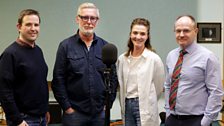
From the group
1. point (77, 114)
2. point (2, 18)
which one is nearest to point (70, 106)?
point (77, 114)

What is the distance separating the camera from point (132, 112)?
2824 millimetres

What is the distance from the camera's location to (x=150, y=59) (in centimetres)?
286

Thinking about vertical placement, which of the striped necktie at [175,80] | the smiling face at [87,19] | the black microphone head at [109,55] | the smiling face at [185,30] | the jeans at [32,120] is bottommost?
the jeans at [32,120]

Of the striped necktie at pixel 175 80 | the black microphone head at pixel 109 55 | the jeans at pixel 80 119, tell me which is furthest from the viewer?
the jeans at pixel 80 119

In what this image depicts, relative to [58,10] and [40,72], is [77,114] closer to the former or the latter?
[40,72]

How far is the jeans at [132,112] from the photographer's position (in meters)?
2.80

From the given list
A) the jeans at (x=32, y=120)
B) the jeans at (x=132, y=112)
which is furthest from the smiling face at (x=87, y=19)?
the jeans at (x=32, y=120)

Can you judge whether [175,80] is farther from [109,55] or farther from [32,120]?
[32,120]

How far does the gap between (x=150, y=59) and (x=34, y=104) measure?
1140 millimetres

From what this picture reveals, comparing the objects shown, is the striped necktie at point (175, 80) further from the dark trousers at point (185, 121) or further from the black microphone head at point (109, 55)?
the black microphone head at point (109, 55)

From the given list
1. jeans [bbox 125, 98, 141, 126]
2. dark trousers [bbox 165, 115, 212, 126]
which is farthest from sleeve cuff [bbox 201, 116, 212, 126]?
jeans [bbox 125, 98, 141, 126]

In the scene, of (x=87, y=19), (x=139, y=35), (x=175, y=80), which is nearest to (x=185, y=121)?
(x=175, y=80)

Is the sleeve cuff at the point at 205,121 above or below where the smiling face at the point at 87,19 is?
below

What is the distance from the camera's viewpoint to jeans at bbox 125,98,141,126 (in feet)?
9.18
